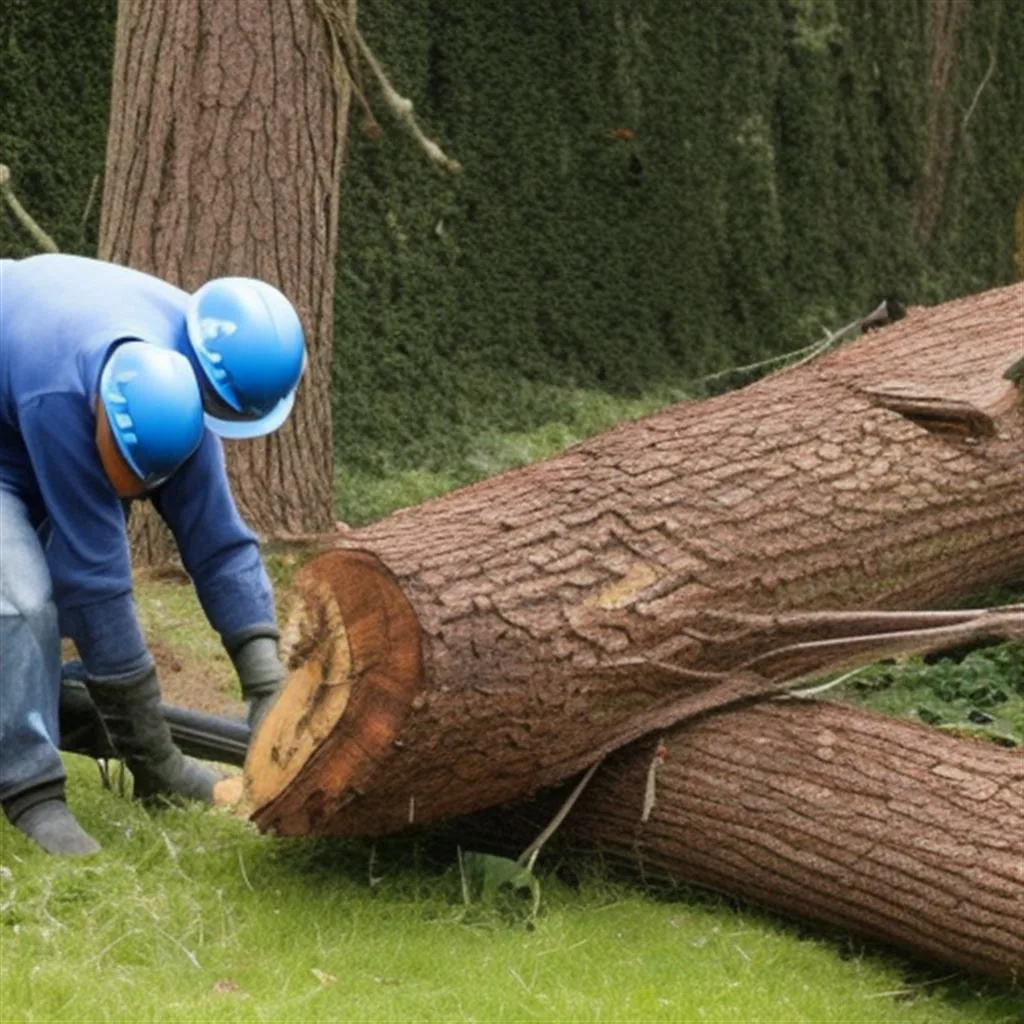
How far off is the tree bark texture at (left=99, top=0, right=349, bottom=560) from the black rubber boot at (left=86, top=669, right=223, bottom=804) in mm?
2933

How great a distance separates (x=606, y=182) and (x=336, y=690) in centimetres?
731

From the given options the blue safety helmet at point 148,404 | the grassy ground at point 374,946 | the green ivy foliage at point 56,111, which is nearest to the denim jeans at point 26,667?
the grassy ground at point 374,946

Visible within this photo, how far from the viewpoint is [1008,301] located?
25.6 feet

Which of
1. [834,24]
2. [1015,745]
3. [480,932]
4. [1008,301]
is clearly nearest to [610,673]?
[480,932]

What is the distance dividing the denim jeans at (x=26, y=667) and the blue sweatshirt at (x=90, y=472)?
0.32 feet

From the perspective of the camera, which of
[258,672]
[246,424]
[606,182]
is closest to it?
[246,424]

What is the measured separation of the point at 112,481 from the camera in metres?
5.72

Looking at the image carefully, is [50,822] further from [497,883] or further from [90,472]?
[497,883]

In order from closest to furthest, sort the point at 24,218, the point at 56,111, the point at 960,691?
the point at 960,691, the point at 24,218, the point at 56,111

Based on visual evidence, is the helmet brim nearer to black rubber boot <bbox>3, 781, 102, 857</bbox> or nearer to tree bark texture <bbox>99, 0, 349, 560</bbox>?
black rubber boot <bbox>3, 781, 102, 857</bbox>

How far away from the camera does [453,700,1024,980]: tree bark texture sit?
5.44 meters

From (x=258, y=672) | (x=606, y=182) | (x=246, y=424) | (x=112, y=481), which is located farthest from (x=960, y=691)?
(x=606, y=182)

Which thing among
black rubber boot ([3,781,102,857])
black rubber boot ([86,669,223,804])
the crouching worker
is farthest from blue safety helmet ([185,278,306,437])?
black rubber boot ([3,781,102,857])

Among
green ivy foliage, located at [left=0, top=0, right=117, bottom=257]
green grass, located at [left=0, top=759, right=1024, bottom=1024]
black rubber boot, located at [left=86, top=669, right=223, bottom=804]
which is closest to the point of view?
green grass, located at [left=0, top=759, right=1024, bottom=1024]
